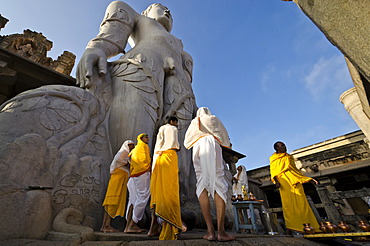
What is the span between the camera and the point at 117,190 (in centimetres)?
277

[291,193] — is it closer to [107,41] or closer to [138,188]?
[138,188]

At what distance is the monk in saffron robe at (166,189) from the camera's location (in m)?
2.09

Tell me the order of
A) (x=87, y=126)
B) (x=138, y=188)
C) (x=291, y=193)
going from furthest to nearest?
(x=87, y=126) < (x=291, y=193) < (x=138, y=188)

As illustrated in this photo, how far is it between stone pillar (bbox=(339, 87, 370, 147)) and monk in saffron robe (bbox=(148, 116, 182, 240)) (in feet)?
14.1

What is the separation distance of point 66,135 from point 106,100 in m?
1.33

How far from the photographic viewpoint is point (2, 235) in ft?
6.02

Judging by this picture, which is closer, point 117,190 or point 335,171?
point 117,190

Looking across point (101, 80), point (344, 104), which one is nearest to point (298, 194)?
point (344, 104)

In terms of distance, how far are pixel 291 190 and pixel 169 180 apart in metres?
1.89

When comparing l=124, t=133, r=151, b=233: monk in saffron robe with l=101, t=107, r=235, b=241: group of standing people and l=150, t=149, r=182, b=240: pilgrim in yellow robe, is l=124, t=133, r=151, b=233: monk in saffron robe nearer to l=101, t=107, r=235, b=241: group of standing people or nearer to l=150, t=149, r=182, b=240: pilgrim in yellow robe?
l=101, t=107, r=235, b=241: group of standing people

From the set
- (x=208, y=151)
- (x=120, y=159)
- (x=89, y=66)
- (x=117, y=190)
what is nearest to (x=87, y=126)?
(x=120, y=159)

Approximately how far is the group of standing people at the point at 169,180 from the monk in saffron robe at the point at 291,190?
133 cm

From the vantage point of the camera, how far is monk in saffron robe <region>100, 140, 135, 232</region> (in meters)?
2.61

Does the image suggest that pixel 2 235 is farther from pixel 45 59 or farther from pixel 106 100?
pixel 45 59
